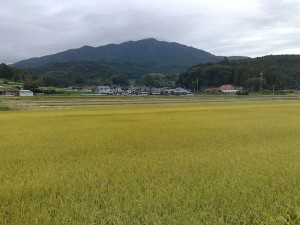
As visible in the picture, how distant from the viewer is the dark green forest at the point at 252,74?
8700 cm

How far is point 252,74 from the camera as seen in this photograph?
3625 inches

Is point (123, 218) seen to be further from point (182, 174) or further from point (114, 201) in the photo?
point (182, 174)

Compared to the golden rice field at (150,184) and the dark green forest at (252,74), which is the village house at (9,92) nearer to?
the dark green forest at (252,74)

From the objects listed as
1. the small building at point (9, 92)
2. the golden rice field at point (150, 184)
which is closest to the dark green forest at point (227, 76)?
the small building at point (9, 92)

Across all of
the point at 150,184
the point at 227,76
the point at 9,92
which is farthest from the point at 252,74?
the point at 150,184

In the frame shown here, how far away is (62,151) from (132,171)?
9.01 ft

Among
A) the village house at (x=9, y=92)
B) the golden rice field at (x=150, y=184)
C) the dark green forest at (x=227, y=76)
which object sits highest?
the dark green forest at (x=227, y=76)

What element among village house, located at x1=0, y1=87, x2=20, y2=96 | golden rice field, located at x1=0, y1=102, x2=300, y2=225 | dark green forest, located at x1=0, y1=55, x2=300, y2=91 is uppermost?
dark green forest, located at x1=0, y1=55, x2=300, y2=91

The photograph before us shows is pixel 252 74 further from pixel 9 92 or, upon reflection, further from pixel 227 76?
pixel 9 92

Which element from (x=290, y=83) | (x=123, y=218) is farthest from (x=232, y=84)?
(x=123, y=218)

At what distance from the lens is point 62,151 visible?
296 inches

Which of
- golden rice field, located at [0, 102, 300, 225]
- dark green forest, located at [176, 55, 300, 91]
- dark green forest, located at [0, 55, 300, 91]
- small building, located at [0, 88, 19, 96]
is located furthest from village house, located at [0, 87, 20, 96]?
golden rice field, located at [0, 102, 300, 225]

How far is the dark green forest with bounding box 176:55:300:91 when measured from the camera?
8700 centimetres

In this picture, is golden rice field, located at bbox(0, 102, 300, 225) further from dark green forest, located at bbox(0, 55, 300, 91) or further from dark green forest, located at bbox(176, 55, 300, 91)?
dark green forest, located at bbox(176, 55, 300, 91)
